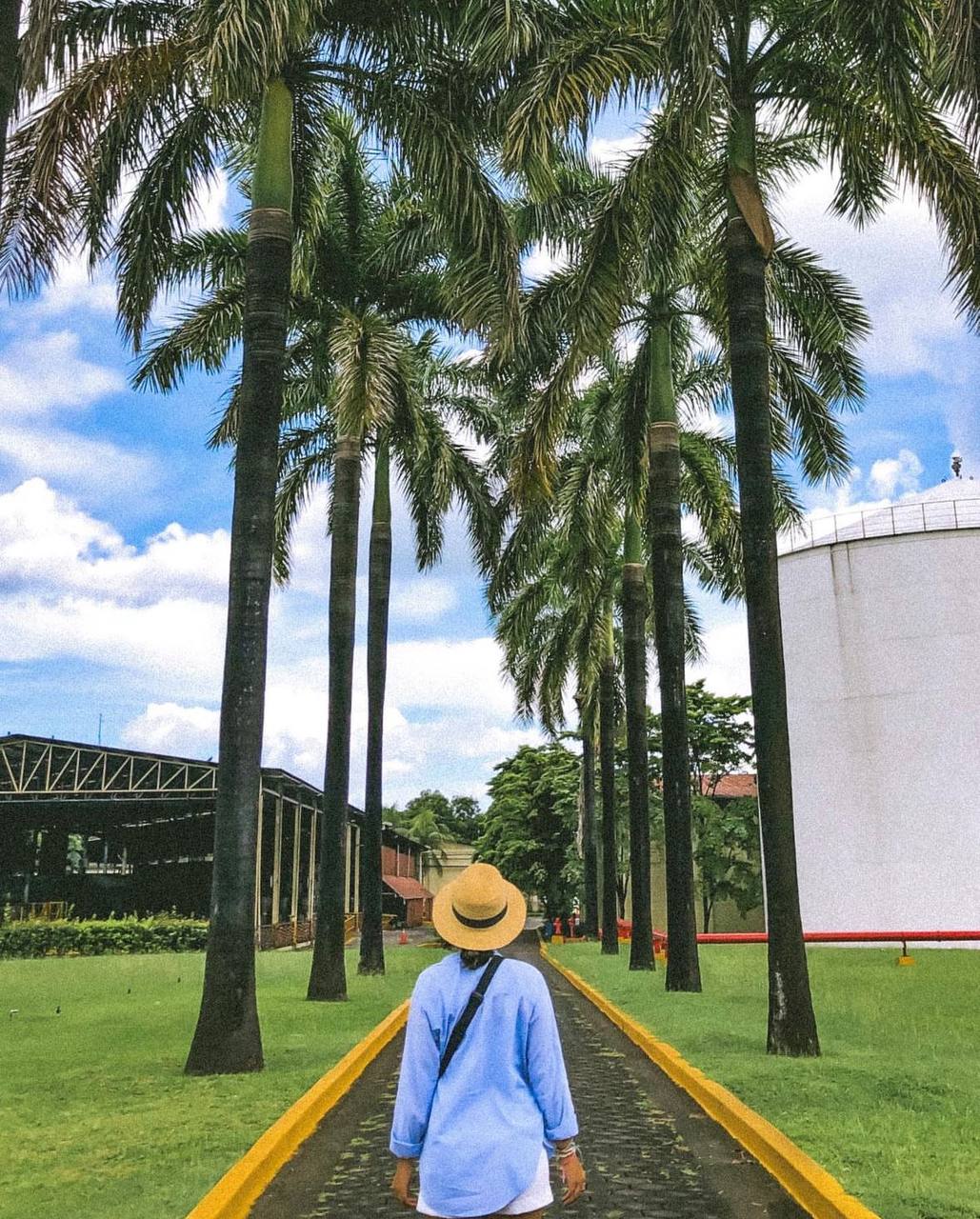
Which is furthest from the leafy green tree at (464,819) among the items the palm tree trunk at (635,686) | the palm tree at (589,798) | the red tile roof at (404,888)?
the palm tree trunk at (635,686)

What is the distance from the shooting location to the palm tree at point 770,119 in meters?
11.8

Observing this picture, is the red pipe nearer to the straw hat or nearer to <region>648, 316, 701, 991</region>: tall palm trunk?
<region>648, 316, 701, 991</region>: tall palm trunk

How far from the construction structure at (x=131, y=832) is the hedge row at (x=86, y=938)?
290 centimetres

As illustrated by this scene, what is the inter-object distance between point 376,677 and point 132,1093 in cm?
1496

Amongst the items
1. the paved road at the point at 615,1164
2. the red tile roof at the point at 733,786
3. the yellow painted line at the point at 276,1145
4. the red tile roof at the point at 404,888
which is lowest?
the paved road at the point at 615,1164

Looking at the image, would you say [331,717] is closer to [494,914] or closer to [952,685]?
[494,914]

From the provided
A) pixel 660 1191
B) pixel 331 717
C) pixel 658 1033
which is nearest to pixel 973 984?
pixel 658 1033

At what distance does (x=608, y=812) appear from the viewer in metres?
32.9

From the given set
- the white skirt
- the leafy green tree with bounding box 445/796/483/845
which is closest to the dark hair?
the white skirt

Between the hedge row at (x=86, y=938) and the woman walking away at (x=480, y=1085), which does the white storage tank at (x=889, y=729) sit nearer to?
the hedge row at (x=86, y=938)

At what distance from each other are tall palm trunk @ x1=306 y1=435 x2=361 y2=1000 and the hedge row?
17.2 metres

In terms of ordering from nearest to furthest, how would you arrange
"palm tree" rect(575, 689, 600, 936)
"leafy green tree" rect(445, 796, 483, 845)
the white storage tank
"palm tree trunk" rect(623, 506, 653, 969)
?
"palm tree trunk" rect(623, 506, 653, 969)
the white storage tank
"palm tree" rect(575, 689, 600, 936)
"leafy green tree" rect(445, 796, 483, 845)

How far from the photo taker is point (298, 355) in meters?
22.2

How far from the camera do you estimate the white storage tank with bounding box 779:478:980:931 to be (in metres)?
34.9
